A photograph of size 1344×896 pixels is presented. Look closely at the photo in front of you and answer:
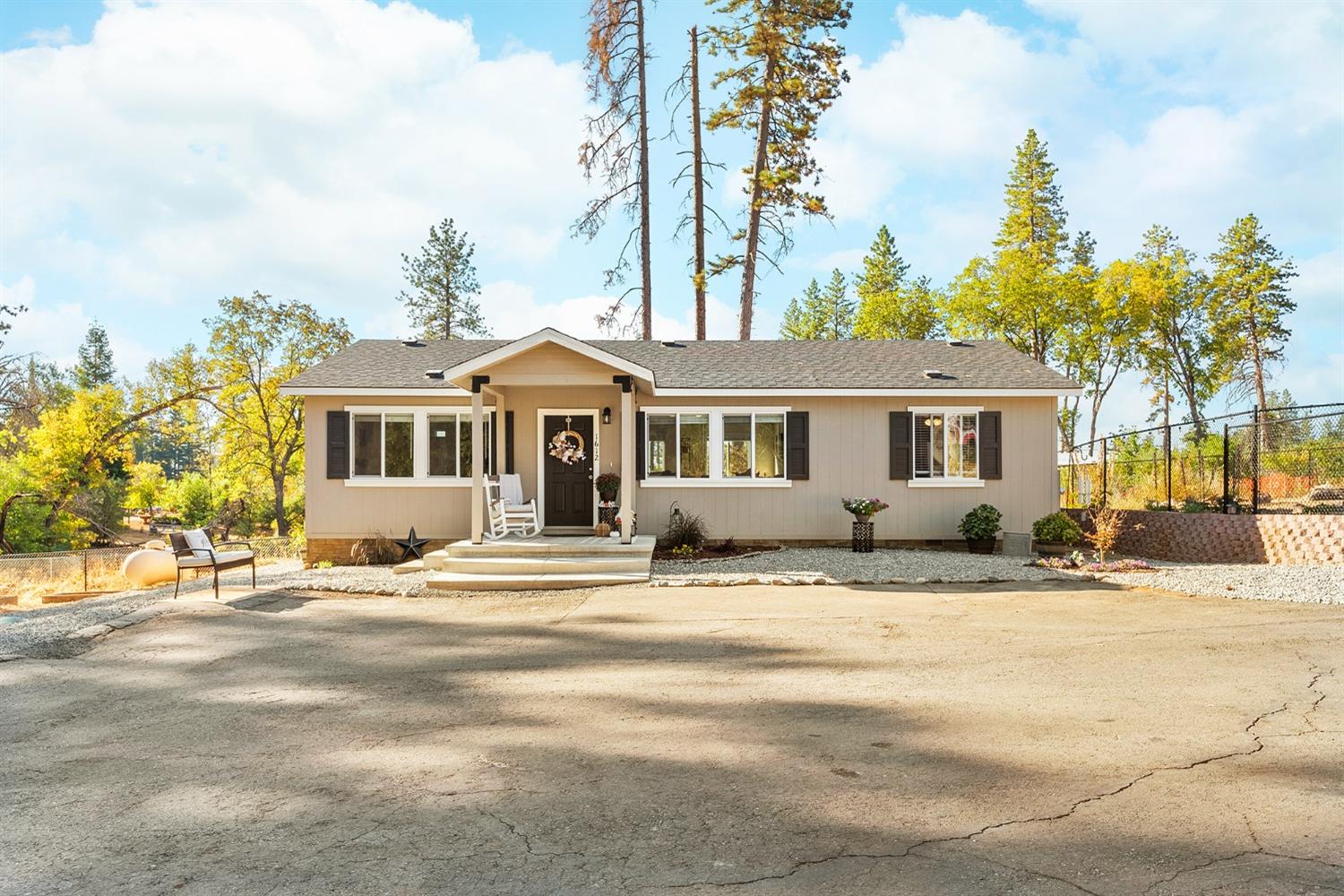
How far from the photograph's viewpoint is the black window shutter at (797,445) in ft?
45.3

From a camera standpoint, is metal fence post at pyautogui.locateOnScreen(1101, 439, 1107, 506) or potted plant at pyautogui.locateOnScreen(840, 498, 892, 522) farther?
metal fence post at pyautogui.locateOnScreen(1101, 439, 1107, 506)

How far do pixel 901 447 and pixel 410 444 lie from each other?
8320 millimetres

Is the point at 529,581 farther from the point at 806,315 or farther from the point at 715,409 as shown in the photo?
the point at 806,315

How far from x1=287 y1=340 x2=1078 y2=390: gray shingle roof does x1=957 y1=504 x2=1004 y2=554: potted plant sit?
2.10 m

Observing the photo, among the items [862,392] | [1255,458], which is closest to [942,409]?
[862,392]

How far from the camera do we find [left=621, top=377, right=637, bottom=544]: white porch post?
11.9 metres

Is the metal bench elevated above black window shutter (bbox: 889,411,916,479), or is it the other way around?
black window shutter (bbox: 889,411,916,479)

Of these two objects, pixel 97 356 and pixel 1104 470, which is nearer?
pixel 1104 470

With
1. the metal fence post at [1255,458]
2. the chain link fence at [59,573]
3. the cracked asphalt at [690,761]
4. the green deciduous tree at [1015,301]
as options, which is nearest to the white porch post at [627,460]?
the cracked asphalt at [690,761]

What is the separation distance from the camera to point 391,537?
13648mm

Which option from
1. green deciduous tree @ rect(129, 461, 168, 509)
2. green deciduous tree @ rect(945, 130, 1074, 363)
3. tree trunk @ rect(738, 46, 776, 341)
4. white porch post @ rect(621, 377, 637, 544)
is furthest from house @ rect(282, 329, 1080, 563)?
green deciduous tree @ rect(129, 461, 168, 509)

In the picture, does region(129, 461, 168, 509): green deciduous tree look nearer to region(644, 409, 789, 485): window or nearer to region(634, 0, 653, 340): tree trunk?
region(634, 0, 653, 340): tree trunk

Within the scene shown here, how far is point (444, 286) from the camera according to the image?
35188mm

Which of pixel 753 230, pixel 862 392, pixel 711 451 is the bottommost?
pixel 711 451
